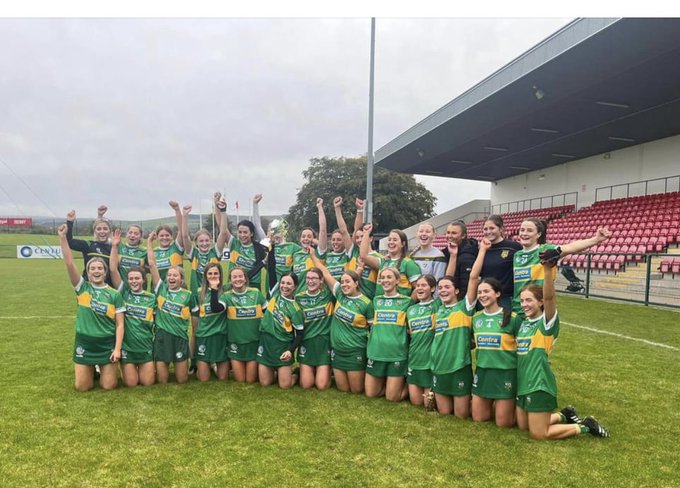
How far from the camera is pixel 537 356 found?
368 cm

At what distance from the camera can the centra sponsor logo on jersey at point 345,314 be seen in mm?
4844

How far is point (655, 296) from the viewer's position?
433 inches

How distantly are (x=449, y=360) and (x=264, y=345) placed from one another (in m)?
1.96

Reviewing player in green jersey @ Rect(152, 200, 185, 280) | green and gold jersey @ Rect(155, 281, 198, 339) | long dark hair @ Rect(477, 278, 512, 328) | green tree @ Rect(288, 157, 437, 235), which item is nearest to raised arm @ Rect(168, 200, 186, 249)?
player in green jersey @ Rect(152, 200, 185, 280)

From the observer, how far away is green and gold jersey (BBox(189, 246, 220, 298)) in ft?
19.2

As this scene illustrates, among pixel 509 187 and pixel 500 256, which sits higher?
pixel 509 187

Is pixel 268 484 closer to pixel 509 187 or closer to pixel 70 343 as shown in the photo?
pixel 70 343

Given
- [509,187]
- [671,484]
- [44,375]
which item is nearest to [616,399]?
[671,484]

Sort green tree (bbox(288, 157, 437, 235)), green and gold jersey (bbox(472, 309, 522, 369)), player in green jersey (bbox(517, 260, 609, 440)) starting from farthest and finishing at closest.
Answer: green tree (bbox(288, 157, 437, 235)) → green and gold jersey (bbox(472, 309, 522, 369)) → player in green jersey (bbox(517, 260, 609, 440))

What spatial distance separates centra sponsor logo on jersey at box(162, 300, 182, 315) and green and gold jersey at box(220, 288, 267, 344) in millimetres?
464

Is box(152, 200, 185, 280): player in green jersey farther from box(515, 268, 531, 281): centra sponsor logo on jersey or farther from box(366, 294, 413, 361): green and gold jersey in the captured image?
box(515, 268, 531, 281): centra sponsor logo on jersey

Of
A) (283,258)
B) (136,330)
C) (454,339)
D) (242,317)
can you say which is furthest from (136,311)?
(454,339)

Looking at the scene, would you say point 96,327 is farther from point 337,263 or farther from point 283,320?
point 337,263

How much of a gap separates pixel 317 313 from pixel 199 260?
1822mm
